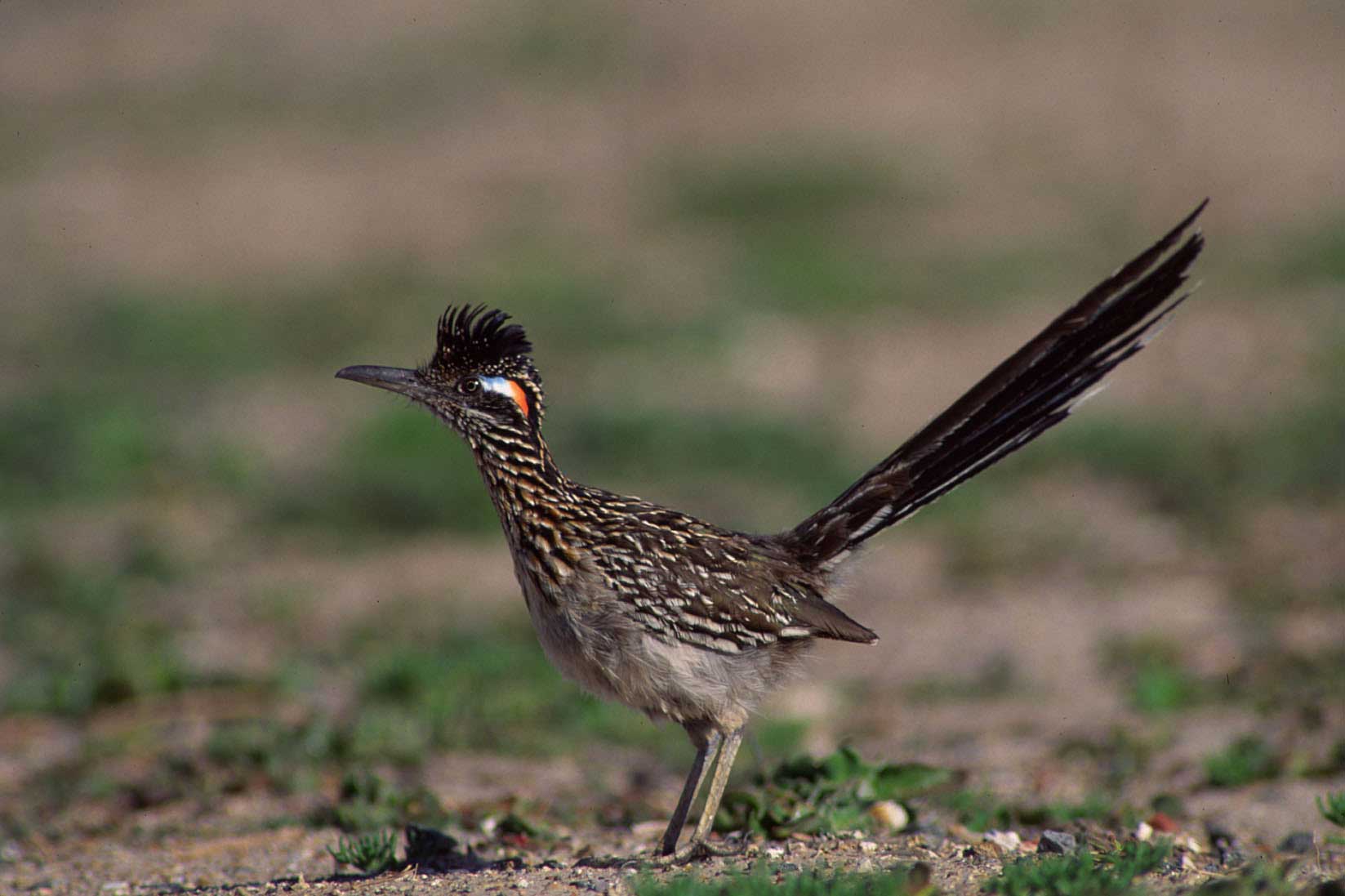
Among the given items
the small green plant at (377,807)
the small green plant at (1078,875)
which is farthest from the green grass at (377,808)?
the small green plant at (1078,875)

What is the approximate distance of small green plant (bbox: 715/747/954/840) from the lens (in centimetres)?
561

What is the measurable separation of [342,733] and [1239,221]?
14.1m

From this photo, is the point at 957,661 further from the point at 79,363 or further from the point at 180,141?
the point at 180,141

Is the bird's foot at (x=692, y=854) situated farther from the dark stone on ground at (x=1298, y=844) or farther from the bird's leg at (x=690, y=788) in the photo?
the dark stone on ground at (x=1298, y=844)

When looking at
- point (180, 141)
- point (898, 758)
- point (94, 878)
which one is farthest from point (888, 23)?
point (94, 878)

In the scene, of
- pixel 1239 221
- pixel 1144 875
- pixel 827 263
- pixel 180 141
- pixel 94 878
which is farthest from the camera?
pixel 180 141

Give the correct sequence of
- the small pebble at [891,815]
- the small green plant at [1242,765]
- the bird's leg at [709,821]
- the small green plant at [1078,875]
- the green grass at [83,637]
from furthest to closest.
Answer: the green grass at [83,637] → the small green plant at [1242,765] → the small pebble at [891,815] → the bird's leg at [709,821] → the small green plant at [1078,875]

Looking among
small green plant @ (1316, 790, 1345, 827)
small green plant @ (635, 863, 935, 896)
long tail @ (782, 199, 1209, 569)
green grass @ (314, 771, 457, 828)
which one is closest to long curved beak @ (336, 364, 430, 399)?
long tail @ (782, 199, 1209, 569)

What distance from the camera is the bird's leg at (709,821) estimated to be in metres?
5.28

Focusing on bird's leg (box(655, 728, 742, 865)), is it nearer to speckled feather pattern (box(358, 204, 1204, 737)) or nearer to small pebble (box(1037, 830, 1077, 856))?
speckled feather pattern (box(358, 204, 1204, 737))

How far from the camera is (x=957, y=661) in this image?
873 centimetres

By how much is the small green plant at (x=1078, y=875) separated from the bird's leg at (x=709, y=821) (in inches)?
40.3

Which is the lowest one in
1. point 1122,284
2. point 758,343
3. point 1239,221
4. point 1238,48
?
point 1122,284

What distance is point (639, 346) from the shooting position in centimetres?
1430
